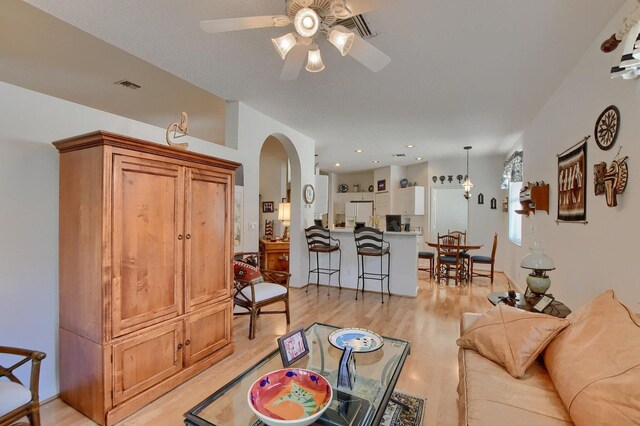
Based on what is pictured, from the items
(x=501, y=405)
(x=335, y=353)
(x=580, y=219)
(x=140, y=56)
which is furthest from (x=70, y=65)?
(x=580, y=219)

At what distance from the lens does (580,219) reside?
8.38 ft

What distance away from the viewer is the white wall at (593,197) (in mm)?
1832

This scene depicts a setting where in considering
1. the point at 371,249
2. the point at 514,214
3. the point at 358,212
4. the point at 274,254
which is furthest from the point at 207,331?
the point at 358,212

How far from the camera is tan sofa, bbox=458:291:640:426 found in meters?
1.12

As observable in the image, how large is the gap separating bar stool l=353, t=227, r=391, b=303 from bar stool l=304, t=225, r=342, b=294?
0.40 metres

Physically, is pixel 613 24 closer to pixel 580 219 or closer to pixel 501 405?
pixel 580 219

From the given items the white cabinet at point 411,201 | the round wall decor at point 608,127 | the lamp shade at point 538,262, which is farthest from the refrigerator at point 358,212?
the round wall decor at point 608,127

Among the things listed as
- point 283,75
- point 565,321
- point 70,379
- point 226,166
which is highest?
point 283,75

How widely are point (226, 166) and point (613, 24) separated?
9.85 feet

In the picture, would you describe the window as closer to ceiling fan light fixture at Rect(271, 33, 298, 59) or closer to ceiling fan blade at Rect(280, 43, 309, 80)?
ceiling fan blade at Rect(280, 43, 309, 80)

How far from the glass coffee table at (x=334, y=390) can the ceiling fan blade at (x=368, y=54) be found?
181 cm

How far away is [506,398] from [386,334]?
1.85 meters

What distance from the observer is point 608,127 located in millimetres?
2088

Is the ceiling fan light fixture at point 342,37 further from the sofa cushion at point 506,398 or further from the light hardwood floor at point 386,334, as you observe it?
the light hardwood floor at point 386,334
